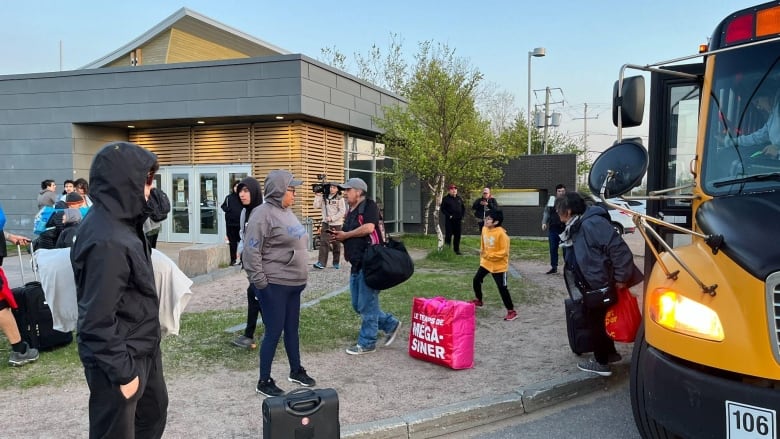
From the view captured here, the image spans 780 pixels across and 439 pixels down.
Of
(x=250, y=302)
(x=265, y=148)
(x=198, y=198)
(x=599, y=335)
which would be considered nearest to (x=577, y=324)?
(x=599, y=335)

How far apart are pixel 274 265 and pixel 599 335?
9.98ft

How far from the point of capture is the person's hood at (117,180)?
253 centimetres

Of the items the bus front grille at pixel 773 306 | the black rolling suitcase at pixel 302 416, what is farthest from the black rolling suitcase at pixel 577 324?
the black rolling suitcase at pixel 302 416

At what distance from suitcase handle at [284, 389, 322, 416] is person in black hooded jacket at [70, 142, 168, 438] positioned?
2.96ft

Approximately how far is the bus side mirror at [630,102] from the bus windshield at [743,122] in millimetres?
442

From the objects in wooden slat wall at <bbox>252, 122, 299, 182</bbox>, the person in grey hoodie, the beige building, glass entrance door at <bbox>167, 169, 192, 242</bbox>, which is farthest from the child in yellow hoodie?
glass entrance door at <bbox>167, 169, 192, 242</bbox>

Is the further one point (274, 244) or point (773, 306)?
point (274, 244)

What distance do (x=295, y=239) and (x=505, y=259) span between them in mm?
3638

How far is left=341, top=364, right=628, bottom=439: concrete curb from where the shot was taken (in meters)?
4.11

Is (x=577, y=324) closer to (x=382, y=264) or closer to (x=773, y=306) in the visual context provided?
(x=382, y=264)

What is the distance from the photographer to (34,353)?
5.47 metres

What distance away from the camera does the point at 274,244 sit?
4668 millimetres

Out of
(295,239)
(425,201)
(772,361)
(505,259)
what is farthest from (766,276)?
(425,201)

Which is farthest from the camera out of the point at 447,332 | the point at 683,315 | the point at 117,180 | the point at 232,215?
the point at 232,215
